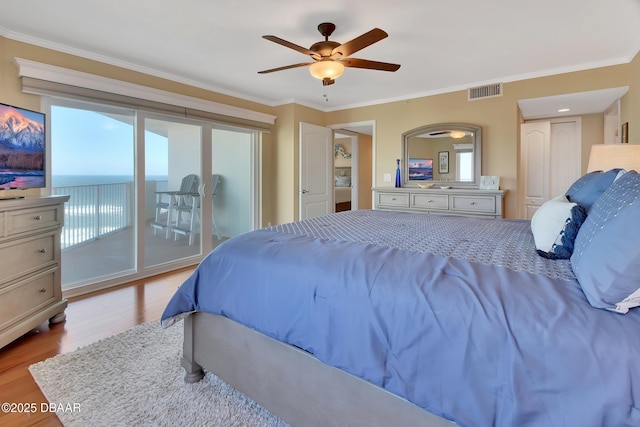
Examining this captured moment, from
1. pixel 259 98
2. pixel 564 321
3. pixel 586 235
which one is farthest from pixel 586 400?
pixel 259 98

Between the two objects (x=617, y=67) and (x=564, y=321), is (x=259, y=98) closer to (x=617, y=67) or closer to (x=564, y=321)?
→ (x=617, y=67)

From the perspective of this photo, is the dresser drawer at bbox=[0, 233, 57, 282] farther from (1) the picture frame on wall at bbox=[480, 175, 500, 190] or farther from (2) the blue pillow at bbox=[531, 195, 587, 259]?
(1) the picture frame on wall at bbox=[480, 175, 500, 190]

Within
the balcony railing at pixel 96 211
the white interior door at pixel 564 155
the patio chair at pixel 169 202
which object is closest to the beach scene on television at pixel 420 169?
the white interior door at pixel 564 155

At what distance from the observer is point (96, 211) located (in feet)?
11.5

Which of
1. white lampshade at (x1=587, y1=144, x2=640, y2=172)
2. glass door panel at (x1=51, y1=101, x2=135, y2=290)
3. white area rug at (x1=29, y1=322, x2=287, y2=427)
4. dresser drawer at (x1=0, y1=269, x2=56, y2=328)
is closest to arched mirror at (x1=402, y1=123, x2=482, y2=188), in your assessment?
white lampshade at (x1=587, y1=144, x2=640, y2=172)

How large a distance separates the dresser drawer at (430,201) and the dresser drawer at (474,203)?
3.7 inches

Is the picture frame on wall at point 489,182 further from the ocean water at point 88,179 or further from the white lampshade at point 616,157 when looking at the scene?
the ocean water at point 88,179

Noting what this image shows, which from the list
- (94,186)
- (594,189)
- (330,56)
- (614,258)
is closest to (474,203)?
(594,189)

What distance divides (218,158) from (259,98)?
1104mm

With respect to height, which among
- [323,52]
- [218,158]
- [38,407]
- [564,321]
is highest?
[323,52]

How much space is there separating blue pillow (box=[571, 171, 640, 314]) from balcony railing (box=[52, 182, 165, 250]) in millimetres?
3924

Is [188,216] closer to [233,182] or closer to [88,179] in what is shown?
[233,182]

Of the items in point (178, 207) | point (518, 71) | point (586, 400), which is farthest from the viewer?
point (178, 207)

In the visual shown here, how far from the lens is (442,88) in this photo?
421cm
